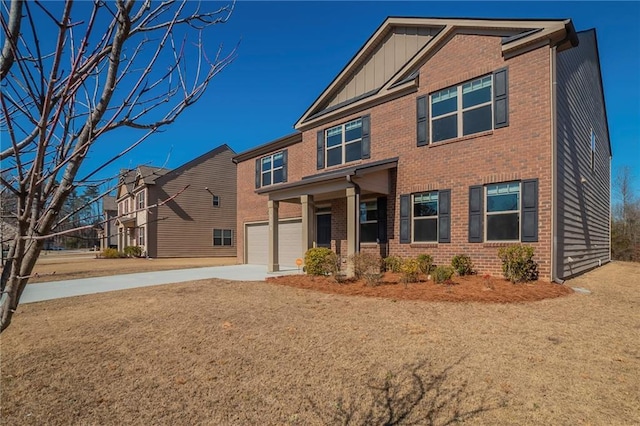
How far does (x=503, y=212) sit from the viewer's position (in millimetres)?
9625

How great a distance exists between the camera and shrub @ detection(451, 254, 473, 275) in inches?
388

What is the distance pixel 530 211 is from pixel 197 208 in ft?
78.8

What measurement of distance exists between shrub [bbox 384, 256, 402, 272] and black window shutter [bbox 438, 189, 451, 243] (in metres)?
1.39

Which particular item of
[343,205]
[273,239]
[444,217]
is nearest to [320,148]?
[343,205]

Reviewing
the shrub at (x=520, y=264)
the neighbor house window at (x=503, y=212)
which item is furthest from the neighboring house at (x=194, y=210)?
the shrub at (x=520, y=264)

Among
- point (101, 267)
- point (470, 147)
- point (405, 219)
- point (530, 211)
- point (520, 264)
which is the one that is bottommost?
point (101, 267)

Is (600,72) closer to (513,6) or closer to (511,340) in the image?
(513,6)

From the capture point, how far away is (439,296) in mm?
7488

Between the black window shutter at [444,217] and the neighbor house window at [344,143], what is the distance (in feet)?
12.7

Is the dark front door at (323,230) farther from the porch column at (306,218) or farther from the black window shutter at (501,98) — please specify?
the black window shutter at (501,98)

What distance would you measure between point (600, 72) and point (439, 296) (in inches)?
572

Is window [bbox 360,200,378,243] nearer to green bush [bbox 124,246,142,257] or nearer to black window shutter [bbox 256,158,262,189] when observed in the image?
black window shutter [bbox 256,158,262,189]

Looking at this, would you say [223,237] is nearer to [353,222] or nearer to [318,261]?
[318,261]

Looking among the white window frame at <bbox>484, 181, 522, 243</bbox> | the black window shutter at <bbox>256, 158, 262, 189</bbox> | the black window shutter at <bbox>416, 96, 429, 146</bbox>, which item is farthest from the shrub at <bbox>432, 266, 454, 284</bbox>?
the black window shutter at <bbox>256, 158, 262, 189</bbox>
